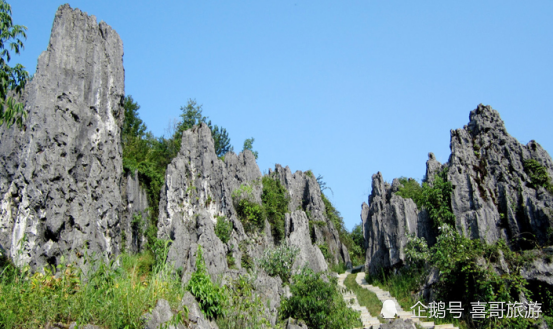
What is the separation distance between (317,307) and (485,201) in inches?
383

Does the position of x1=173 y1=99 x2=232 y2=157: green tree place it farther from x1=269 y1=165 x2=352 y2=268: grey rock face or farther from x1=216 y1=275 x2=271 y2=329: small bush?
x1=216 y1=275 x2=271 y2=329: small bush

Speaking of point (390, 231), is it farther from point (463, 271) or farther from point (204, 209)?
point (204, 209)

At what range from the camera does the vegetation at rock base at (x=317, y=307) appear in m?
11.6

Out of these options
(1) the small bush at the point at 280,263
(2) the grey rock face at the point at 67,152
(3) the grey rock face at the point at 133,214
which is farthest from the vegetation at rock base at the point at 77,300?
(3) the grey rock face at the point at 133,214

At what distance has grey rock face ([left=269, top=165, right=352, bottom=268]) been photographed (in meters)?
31.0

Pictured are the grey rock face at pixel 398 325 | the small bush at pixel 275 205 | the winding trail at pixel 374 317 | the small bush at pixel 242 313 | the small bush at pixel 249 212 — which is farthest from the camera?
the small bush at pixel 275 205

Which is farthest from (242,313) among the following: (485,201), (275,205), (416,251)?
(275,205)

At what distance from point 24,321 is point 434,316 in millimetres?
12528

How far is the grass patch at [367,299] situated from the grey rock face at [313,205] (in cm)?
825

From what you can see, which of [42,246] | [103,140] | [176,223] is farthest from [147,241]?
[42,246]

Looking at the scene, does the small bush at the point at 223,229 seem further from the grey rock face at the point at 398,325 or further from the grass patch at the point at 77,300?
the grass patch at the point at 77,300

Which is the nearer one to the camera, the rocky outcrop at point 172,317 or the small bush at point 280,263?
the rocky outcrop at point 172,317

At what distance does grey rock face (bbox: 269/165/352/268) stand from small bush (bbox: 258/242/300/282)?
40.1 ft

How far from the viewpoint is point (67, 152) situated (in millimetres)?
13781
